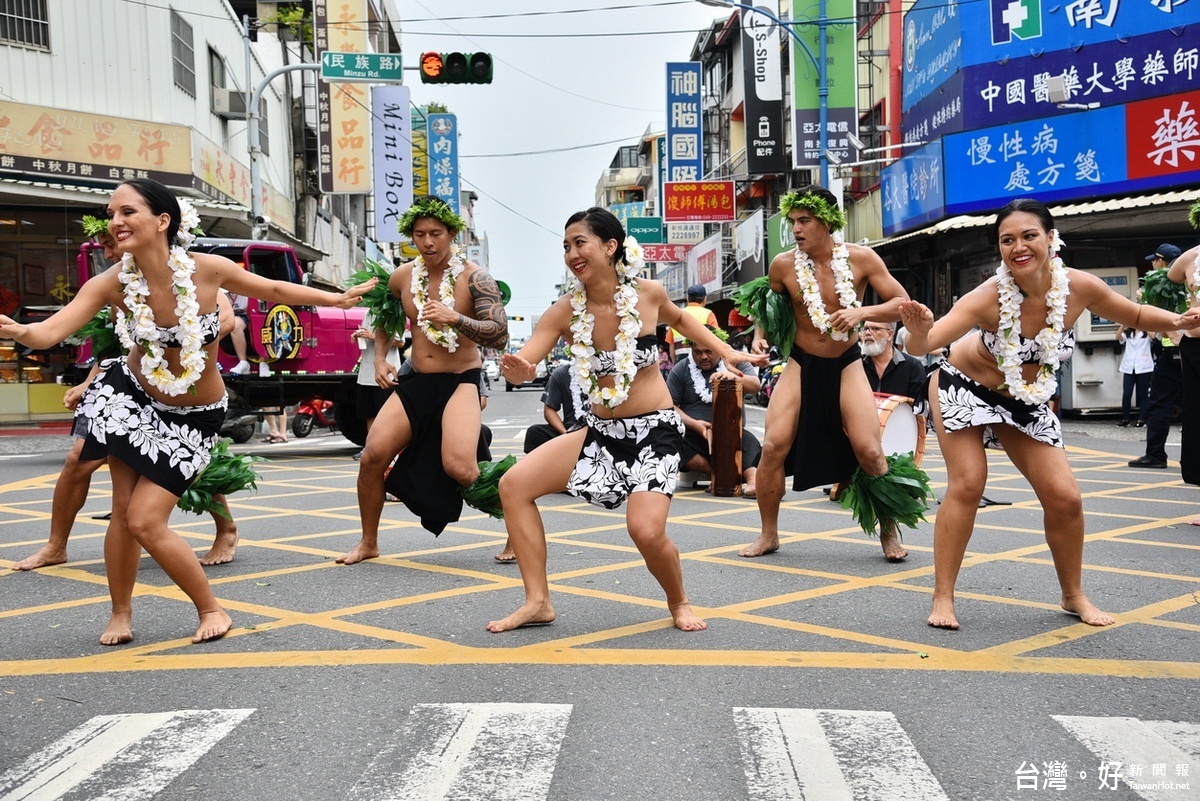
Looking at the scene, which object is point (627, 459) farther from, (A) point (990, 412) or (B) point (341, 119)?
(B) point (341, 119)

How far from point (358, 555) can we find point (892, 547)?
3129 millimetres

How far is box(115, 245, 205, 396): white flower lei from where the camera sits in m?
5.21

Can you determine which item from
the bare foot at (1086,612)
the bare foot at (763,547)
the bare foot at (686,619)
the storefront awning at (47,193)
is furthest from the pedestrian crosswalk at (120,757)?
the storefront awning at (47,193)

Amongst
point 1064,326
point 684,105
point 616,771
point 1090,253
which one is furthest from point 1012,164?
point 684,105

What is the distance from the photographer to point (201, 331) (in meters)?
5.29

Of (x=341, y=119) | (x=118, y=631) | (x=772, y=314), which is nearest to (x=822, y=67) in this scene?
(x=341, y=119)

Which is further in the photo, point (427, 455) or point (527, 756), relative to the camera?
point (427, 455)

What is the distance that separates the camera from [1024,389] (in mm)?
5238

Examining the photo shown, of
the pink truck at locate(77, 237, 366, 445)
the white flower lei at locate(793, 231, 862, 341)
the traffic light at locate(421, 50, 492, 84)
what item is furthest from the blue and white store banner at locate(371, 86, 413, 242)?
the white flower lei at locate(793, 231, 862, 341)

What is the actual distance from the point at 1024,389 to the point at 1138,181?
14730mm

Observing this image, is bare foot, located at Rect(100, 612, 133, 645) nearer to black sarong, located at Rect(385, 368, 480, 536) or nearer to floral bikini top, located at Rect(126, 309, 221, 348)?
floral bikini top, located at Rect(126, 309, 221, 348)

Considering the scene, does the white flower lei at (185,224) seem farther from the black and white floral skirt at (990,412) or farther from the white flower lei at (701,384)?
the white flower lei at (701,384)

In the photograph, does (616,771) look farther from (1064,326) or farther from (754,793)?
(1064,326)

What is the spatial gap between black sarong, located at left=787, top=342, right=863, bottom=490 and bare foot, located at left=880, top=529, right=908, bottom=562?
0.43 metres
